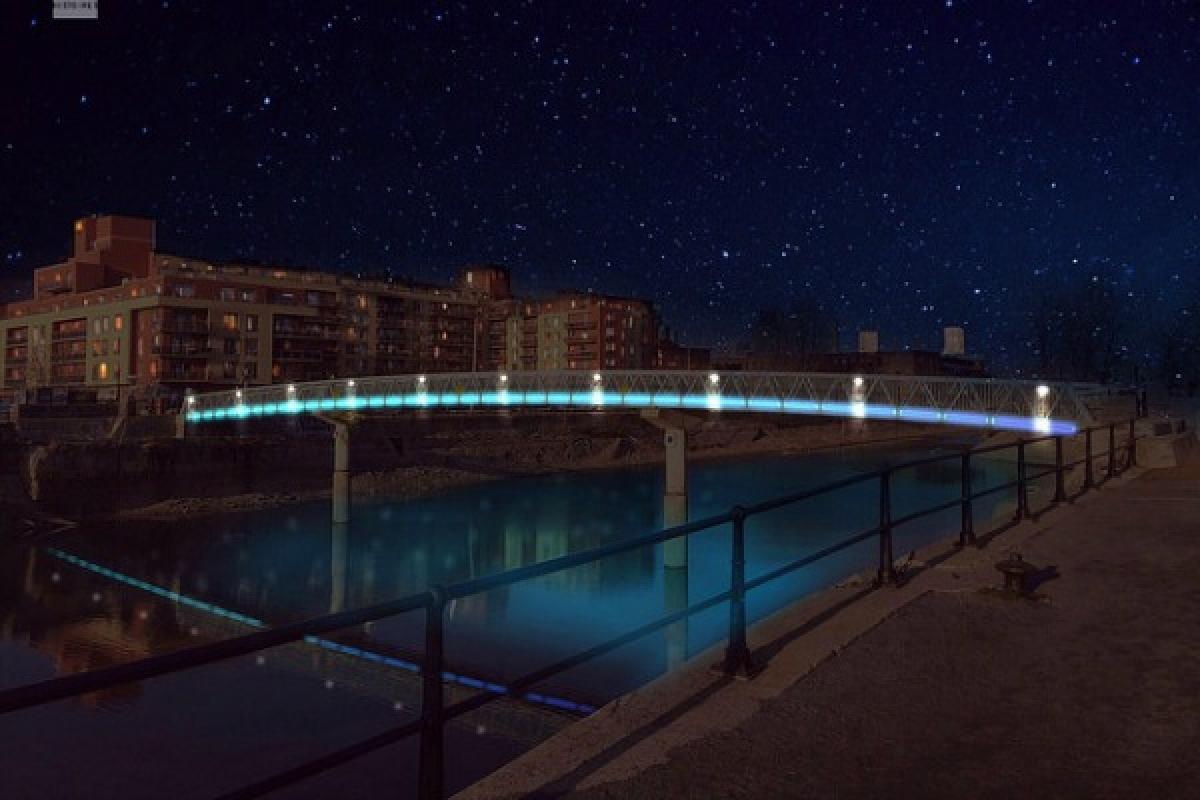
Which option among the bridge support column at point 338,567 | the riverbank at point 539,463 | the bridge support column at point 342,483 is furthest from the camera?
the riverbank at point 539,463

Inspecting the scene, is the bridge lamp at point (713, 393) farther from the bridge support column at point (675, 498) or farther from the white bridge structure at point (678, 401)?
the bridge support column at point (675, 498)

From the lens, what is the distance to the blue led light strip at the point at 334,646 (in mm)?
14773

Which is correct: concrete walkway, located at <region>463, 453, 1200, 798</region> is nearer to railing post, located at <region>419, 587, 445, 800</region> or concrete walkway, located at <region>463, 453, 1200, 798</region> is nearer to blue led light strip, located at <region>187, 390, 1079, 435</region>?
railing post, located at <region>419, 587, 445, 800</region>

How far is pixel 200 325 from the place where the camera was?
76188mm

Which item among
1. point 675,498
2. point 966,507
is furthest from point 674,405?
point 966,507

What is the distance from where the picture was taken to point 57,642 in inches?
861

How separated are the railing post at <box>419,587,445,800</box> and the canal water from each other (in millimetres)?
8562

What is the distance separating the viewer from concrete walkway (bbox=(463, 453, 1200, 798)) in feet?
13.8

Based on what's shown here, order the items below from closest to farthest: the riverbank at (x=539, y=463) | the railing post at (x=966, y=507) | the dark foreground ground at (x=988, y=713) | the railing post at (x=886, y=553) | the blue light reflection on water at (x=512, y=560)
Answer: the dark foreground ground at (x=988, y=713) → the railing post at (x=886, y=553) → the railing post at (x=966, y=507) → the blue light reflection on water at (x=512, y=560) → the riverbank at (x=539, y=463)

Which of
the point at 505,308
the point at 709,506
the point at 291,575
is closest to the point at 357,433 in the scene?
the point at 709,506

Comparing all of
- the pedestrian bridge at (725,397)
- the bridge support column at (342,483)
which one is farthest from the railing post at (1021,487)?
the bridge support column at (342,483)

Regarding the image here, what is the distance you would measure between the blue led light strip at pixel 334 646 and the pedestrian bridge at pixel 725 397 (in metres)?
24.3

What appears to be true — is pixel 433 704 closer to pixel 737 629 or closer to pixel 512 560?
pixel 737 629

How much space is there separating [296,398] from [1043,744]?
199ft
